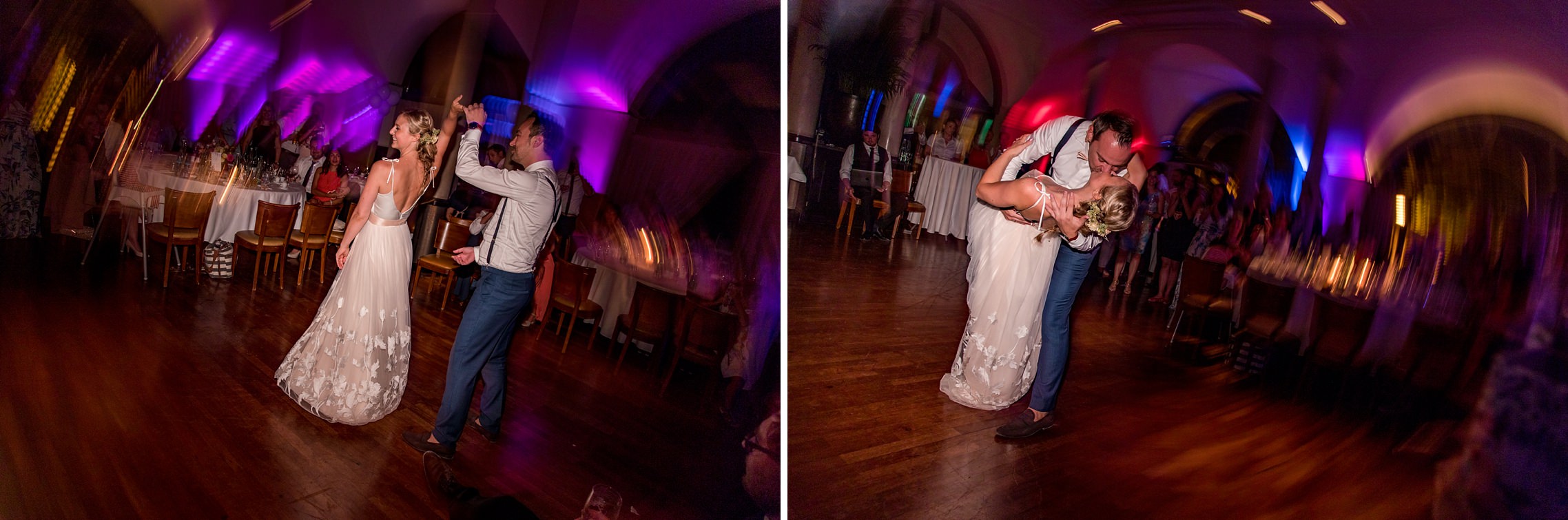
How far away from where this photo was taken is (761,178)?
1.75m

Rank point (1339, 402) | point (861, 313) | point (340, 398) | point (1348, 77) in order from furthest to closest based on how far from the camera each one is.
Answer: point (861, 313) < point (1339, 402) < point (1348, 77) < point (340, 398)

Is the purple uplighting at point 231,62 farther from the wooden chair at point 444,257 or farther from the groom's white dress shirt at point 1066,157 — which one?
the groom's white dress shirt at point 1066,157

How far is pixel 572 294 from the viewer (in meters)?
1.62

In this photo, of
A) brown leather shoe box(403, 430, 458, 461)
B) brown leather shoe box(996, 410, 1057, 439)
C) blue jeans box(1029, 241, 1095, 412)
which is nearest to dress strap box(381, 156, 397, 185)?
brown leather shoe box(403, 430, 458, 461)

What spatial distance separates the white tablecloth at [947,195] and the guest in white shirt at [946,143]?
0.05 feet

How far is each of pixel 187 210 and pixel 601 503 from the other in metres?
1.10

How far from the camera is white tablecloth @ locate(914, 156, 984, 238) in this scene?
5.99 feet

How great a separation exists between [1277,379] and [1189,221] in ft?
1.81

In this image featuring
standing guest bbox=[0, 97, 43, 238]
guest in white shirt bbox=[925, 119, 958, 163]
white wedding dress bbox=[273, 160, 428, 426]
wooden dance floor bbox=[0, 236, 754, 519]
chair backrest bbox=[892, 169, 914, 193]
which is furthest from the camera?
chair backrest bbox=[892, 169, 914, 193]

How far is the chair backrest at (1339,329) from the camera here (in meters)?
1.80

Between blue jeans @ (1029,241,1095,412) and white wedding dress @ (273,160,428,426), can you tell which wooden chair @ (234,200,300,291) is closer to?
white wedding dress @ (273,160,428,426)

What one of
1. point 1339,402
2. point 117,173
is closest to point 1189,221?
point 1339,402

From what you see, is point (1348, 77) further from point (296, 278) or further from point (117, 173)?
point (117, 173)

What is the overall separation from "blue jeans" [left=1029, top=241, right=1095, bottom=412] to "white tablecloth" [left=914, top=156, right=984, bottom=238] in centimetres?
26
